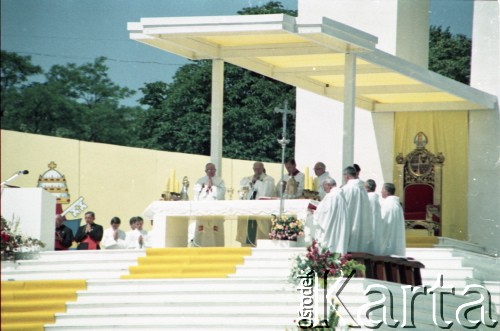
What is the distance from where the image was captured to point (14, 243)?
1939cm

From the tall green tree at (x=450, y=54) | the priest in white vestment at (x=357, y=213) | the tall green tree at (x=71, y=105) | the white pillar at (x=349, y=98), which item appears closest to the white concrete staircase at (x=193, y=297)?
the priest in white vestment at (x=357, y=213)

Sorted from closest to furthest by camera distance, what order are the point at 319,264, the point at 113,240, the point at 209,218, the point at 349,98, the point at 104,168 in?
the point at 319,264 < the point at 349,98 < the point at 113,240 < the point at 209,218 < the point at 104,168

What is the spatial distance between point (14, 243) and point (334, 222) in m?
4.47

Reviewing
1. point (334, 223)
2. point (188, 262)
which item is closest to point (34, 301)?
point (188, 262)

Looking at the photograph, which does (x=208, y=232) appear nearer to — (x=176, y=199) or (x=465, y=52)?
(x=176, y=199)

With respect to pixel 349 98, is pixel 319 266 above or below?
below

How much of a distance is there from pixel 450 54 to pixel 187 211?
78.3ft

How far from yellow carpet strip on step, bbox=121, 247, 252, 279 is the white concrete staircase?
16 centimetres

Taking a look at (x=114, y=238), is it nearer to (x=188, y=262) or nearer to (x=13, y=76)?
(x=188, y=262)

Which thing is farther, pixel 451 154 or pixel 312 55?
pixel 451 154

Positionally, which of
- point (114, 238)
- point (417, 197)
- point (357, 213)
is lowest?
point (114, 238)

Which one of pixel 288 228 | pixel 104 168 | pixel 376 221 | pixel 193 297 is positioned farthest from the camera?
pixel 104 168

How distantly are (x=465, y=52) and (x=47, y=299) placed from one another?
1040 inches

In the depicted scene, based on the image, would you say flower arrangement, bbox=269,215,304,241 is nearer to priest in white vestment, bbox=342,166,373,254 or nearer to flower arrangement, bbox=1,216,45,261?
priest in white vestment, bbox=342,166,373,254
